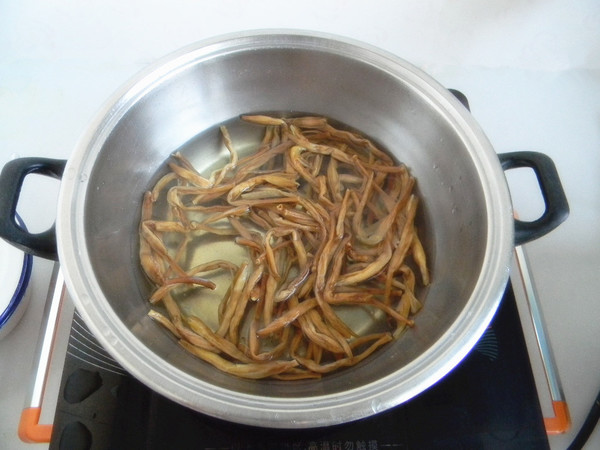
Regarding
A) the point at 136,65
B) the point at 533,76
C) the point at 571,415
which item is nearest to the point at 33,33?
the point at 136,65

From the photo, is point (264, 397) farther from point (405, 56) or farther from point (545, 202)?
point (405, 56)

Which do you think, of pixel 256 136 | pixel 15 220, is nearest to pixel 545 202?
pixel 256 136

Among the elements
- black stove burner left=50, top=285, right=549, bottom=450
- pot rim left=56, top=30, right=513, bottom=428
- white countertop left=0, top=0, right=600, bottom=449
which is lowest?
black stove burner left=50, top=285, right=549, bottom=450

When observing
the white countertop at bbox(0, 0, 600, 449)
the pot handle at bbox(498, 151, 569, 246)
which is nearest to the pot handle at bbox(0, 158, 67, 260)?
the white countertop at bbox(0, 0, 600, 449)

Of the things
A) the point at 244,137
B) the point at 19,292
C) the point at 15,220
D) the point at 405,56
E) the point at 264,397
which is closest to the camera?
the point at 264,397

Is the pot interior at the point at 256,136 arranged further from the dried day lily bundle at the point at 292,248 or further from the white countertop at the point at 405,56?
the white countertop at the point at 405,56

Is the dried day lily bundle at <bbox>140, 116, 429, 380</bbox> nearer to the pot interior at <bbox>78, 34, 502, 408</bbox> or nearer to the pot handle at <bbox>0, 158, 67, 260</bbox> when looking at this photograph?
the pot interior at <bbox>78, 34, 502, 408</bbox>

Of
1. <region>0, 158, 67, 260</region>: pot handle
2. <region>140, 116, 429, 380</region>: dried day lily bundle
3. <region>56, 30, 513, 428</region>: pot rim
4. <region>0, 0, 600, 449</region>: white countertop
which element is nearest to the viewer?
<region>56, 30, 513, 428</region>: pot rim
